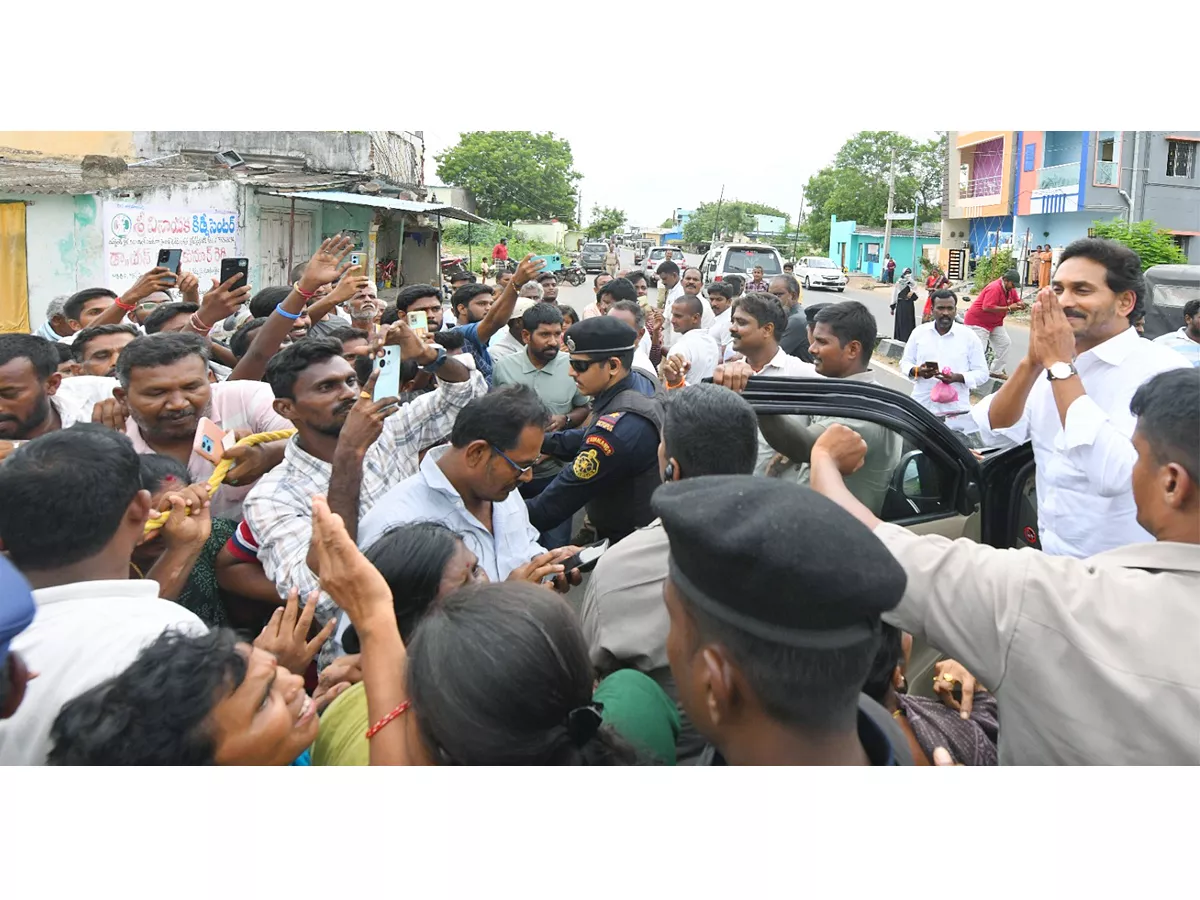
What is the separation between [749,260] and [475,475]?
18.2 meters

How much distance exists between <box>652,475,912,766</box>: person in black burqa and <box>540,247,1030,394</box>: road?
11504 mm

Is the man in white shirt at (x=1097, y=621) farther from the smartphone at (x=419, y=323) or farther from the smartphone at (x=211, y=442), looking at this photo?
the smartphone at (x=419, y=323)

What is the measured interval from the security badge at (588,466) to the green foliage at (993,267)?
24.9 metres

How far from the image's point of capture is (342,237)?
4059 mm

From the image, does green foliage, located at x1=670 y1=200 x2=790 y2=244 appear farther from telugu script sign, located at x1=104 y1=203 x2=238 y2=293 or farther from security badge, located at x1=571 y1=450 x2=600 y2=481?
security badge, located at x1=571 y1=450 x2=600 y2=481

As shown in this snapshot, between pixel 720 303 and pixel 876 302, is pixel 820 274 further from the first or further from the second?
pixel 720 303

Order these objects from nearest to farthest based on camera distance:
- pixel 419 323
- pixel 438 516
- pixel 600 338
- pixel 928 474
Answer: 1. pixel 438 516
2. pixel 928 474
3. pixel 600 338
4. pixel 419 323

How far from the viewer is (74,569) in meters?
1.87

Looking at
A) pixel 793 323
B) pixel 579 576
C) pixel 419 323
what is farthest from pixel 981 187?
pixel 579 576

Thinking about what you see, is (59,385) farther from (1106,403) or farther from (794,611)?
(1106,403)

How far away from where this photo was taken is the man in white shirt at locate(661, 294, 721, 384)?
406 cm

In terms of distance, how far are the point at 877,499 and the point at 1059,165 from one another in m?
32.7

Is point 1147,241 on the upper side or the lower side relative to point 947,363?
upper

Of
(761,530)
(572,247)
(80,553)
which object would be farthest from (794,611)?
(572,247)
